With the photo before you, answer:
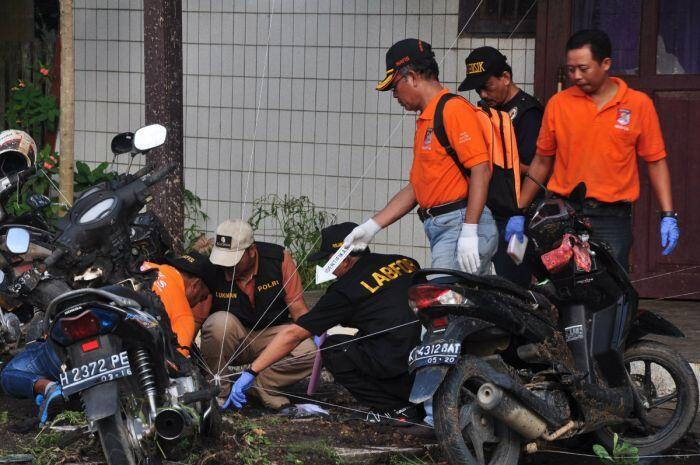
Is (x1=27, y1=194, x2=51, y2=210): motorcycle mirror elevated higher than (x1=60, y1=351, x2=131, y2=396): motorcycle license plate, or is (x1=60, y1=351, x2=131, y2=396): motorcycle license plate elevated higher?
(x1=27, y1=194, x2=51, y2=210): motorcycle mirror

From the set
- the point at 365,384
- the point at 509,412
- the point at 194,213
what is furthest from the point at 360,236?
the point at 194,213

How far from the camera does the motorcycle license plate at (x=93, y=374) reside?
4422 millimetres

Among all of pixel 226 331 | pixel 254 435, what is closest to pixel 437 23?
pixel 226 331

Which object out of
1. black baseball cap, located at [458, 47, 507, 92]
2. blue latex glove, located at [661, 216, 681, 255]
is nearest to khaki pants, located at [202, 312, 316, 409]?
black baseball cap, located at [458, 47, 507, 92]

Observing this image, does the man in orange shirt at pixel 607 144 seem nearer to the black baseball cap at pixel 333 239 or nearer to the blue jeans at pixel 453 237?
the blue jeans at pixel 453 237

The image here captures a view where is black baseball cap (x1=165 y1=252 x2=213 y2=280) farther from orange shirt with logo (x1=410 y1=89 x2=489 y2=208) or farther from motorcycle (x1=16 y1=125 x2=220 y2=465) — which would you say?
orange shirt with logo (x1=410 y1=89 x2=489 y2=208)

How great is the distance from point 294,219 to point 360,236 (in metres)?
3.42

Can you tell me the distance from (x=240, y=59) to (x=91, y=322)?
17.2ft

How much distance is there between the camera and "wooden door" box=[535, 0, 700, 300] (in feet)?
26.8

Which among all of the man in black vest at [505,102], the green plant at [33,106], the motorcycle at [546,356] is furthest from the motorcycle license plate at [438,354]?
the green plant at [33,106]

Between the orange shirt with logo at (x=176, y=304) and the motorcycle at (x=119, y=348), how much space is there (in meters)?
0.45

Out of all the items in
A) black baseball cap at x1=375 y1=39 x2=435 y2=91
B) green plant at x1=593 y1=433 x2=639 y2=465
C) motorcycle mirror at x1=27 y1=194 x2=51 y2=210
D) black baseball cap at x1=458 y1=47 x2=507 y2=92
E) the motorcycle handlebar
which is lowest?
green plant at x1=593 y1=433 x2=639 y2=465

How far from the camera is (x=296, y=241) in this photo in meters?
9.23

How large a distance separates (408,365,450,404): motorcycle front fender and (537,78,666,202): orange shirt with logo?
1.57m
